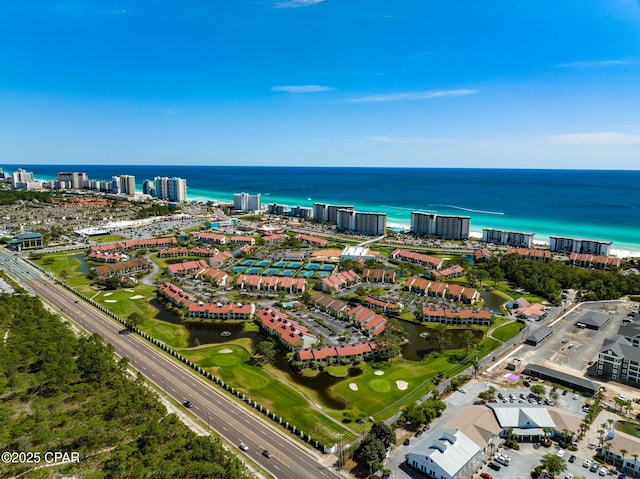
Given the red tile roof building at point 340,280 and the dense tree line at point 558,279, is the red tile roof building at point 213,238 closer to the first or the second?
the red tile roof building at point 340,280

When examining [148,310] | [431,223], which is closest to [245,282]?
[148,310]

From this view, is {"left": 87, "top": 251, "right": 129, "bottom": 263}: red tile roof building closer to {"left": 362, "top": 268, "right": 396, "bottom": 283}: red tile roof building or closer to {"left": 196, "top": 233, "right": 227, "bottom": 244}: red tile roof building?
{"left": 196, "top": 233, "right": 227, "bottom": 244}: red tile roof building

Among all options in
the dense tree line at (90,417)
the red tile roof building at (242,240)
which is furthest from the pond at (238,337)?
the red tile roof building at (242,240)

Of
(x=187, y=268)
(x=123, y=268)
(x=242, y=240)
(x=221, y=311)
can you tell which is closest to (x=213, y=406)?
(x=221, y=311)

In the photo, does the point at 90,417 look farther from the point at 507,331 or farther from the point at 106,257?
the point at 106,257

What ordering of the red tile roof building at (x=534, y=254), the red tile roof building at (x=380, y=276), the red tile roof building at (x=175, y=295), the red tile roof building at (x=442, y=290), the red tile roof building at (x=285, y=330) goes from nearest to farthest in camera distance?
1. the red tile roof building at (x=285, y=330)
2. the red tile roof building at (x=175, y=295)
3. the red tile roof building at (x=442, y=290)
4. the red tile roof building at (x=380, y=276)
5. the red tile roof building at (x=534, y=254)
